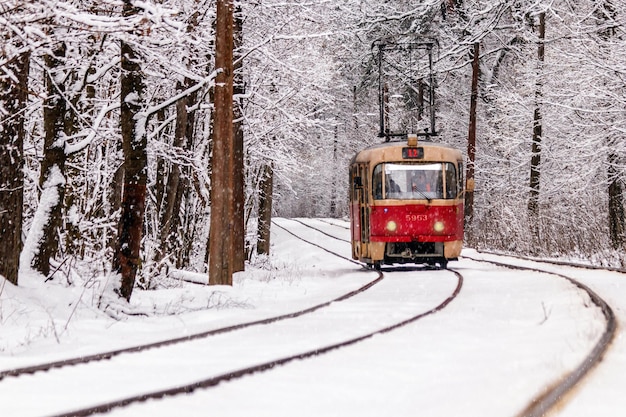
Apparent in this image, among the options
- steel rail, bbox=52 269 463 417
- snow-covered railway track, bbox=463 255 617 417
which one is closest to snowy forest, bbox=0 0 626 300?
steel rail, bbox=52 269 463 417

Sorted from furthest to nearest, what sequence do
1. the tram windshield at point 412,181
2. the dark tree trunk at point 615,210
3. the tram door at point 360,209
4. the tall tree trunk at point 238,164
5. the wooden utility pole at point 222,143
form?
the dark tree trunk at point 615,210
the tram door at point 360,209
the tram windshield at point 412,181
the tall tree trunk at point 238,164
the wooden utility pole at point 222,143

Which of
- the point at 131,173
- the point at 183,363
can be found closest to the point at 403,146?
the point at 131,173

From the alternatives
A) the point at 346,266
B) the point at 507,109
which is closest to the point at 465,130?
the point at 507,109

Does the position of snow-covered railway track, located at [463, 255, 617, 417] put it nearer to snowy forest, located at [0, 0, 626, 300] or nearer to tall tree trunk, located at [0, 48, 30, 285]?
snowy forest, located at [0, 0, 626, 300]

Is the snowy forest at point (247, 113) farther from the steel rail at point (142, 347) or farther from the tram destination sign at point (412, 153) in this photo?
the tram destination sign at point (412, 153)

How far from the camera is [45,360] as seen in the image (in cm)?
711

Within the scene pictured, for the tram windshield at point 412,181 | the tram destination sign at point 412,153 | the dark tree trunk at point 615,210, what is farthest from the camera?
the dark tree trunk at point 615,210

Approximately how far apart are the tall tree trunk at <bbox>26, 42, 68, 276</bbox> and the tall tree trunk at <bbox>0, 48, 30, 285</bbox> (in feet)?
3.32

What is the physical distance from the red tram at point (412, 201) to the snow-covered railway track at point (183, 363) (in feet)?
26.7

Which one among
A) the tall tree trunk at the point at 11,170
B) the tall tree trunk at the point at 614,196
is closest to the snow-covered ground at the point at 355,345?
the tall tree trunk at the point at 11,170

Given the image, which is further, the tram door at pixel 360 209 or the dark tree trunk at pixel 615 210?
the dark tree trunk at pixel 615 210

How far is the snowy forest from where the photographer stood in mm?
10719

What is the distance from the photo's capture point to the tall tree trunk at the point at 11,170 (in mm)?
10508

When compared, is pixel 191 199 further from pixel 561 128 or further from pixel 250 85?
pixel 561 128
